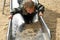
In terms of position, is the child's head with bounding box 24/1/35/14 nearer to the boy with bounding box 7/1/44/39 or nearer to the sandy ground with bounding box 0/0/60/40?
the boy with bounding box 7/1/44/39

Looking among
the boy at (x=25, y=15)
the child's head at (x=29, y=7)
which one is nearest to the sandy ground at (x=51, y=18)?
the boy at (x=25, y=15)

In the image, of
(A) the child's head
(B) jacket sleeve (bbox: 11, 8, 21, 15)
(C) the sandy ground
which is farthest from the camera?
(C) the sandy ground

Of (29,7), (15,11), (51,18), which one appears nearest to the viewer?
(29,7)

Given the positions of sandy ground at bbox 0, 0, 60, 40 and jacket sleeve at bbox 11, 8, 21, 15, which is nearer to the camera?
jacket sleeve at bbox 11, 8, 21, 15

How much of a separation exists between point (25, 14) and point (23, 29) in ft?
0.61

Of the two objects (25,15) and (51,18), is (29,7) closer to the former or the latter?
(25,15)

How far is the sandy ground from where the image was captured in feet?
9.30

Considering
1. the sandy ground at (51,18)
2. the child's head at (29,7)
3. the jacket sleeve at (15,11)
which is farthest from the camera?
the sandy ground at (51,18)

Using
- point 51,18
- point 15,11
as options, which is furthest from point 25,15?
point 51,18

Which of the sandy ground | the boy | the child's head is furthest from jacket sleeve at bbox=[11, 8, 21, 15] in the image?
the sandy ground

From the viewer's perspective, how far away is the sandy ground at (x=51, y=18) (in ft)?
9.30

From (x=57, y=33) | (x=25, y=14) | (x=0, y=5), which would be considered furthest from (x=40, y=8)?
(x=0, y=5)

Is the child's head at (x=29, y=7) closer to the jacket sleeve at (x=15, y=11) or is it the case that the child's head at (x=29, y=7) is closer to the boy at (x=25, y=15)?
the boy at (x=25, y=15)

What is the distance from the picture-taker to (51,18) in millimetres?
3186
